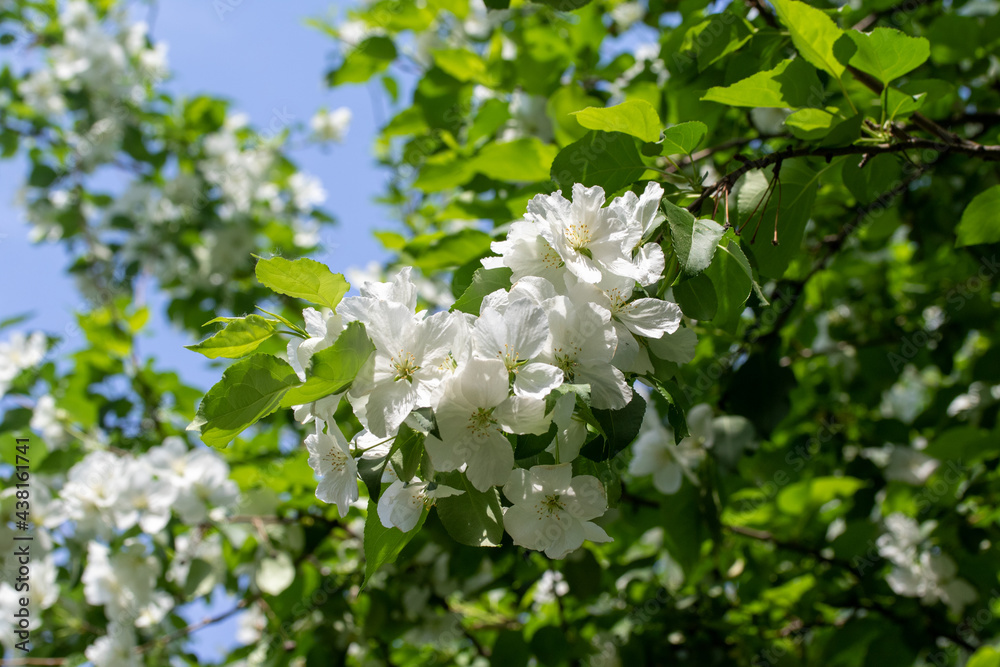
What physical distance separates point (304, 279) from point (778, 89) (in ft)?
2.64

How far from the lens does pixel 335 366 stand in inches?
31.4

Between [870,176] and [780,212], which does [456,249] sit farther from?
[870,176]

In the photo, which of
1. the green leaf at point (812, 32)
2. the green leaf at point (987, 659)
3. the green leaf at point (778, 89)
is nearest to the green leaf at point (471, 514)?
the green leaf at point (778, 89)

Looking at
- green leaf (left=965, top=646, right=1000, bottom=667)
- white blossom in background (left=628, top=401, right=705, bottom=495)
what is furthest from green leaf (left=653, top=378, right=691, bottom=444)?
green leaf (left=965, top=646, right=1000, bottom=667)

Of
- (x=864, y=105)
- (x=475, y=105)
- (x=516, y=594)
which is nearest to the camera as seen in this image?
(x=864, y=105)

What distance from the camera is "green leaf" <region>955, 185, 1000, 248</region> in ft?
4.31

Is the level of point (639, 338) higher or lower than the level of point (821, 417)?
higher

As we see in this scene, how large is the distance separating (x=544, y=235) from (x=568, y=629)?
1678 mm

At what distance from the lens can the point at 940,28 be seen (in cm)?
201

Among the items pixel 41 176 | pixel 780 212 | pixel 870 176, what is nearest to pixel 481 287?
pixel 780 212

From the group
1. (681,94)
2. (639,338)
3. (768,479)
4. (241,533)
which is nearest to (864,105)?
(681,94)

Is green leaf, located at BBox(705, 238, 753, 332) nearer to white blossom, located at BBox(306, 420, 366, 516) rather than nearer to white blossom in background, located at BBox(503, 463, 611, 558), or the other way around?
white blossom in background, located at BBox(503, 463, 611, 558)

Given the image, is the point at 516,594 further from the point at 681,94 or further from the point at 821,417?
the point at 681,94

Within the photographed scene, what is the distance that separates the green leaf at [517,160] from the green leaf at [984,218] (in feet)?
2.62
